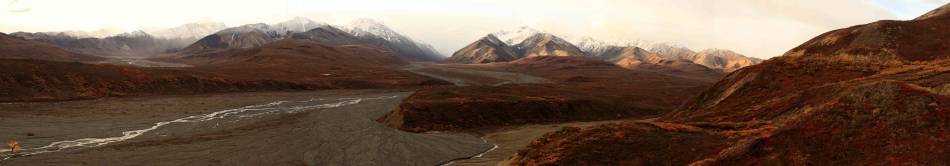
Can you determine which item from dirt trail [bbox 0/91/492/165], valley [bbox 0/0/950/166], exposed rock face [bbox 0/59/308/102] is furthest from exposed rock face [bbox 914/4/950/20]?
exposed rock face [bbox 0/59/308/102]

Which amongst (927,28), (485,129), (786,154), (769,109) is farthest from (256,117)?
(927,28)

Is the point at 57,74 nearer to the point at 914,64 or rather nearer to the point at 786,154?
the point at 786,154

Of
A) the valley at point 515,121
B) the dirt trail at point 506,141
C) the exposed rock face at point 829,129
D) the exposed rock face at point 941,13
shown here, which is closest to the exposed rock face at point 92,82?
the valley at point 515,121

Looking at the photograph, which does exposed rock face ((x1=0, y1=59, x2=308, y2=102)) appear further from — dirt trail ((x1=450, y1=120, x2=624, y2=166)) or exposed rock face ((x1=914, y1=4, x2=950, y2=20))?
exposed rock face ((x1=914, y1=4, x2=950, y2=20))

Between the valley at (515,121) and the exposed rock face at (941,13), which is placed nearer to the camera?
the valley at (515,121)

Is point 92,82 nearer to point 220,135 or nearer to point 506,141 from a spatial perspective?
point 220,135

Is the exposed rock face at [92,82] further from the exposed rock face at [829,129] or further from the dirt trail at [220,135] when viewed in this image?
the exposed rock face at [829,129]

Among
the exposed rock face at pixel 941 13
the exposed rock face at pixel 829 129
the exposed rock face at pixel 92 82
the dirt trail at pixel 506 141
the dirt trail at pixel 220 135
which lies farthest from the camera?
the exposed rock face at pixel 92 82

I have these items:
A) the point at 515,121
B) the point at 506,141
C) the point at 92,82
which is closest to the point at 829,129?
the point at 506,141

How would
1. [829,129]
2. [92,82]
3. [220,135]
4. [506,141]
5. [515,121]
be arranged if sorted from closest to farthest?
[829,129] → [506,141] → [220,135] → [515,121] → [92,82]
